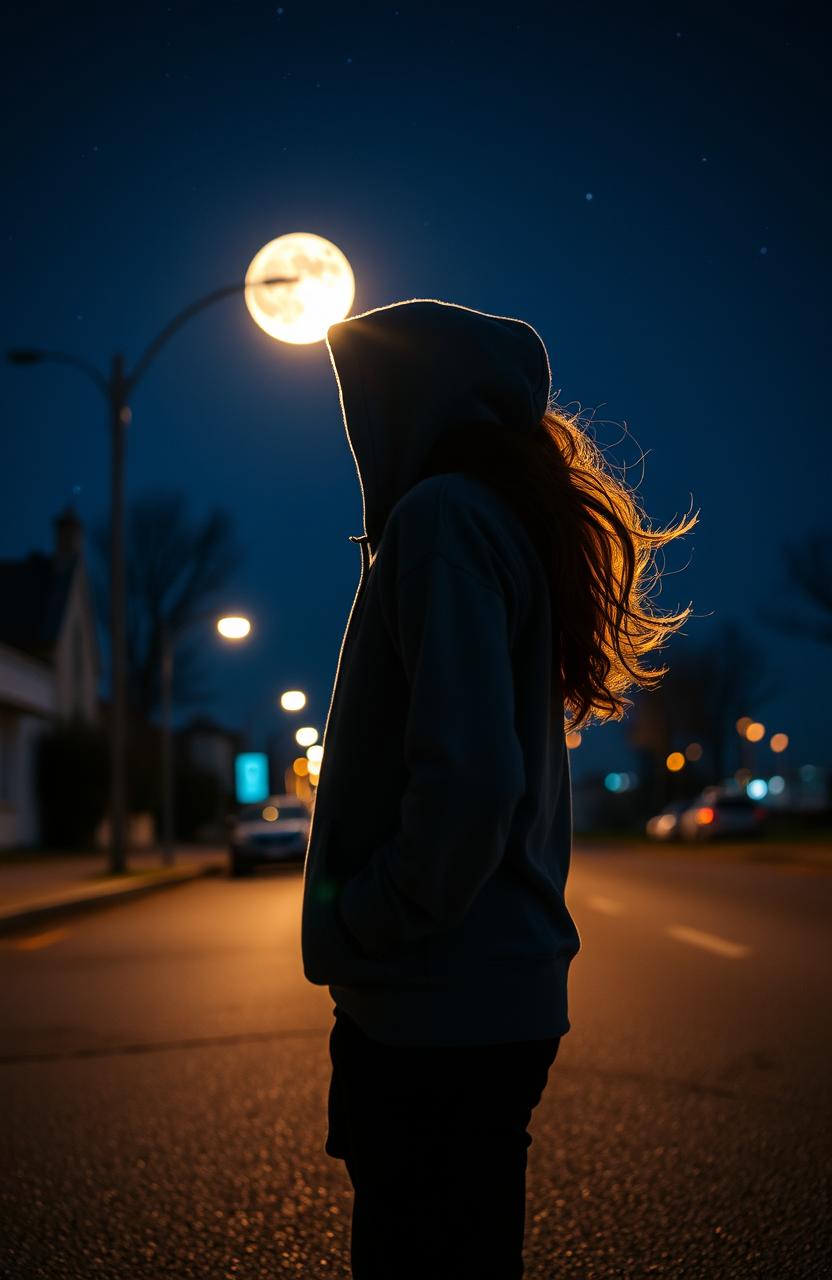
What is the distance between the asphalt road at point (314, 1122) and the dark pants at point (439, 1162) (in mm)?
1653

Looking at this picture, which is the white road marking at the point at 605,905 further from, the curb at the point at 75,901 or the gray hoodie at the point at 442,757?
the gray hoodie at the point at 442,757

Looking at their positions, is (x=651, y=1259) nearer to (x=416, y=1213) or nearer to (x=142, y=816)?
(x=416, y=1213)

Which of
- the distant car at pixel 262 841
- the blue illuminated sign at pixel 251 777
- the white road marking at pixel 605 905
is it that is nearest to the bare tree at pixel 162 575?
the blue illuminated sign at pixel 251 777

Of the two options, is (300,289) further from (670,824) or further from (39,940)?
(670,824)

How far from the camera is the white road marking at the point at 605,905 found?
1441cm

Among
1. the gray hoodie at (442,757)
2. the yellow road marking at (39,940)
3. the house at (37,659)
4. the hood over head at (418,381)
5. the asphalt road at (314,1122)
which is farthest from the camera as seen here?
the house at (37,659)

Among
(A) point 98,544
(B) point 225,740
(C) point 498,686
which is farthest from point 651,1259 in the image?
(B) point 225,740

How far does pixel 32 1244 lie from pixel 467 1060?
2.33 metres

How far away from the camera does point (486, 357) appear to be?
2.19m

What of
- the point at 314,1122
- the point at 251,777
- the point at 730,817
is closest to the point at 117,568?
the point at 314,1122

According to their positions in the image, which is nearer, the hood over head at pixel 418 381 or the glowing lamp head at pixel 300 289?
the hood over head at pixel 418 381

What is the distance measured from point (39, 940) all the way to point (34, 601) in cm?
3093

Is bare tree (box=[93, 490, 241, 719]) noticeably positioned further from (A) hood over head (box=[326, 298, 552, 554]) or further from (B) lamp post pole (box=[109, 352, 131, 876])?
(A) hood over head (box=[326, 298, 552, 554])

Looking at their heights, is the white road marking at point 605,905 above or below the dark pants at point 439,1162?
below
